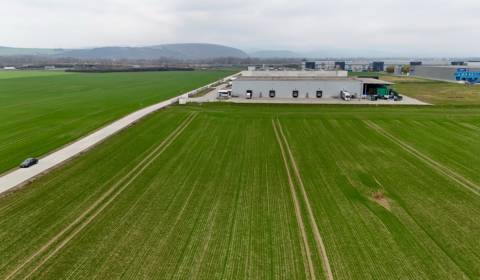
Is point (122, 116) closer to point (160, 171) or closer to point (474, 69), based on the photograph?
point (160, 171)

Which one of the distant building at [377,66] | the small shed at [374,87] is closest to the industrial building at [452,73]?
the small shed at [374,87]

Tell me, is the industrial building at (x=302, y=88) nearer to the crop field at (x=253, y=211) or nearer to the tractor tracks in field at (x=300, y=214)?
the crop field at (x=253, y=211)

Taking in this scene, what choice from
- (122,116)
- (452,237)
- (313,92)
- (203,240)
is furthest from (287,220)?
(313,92)

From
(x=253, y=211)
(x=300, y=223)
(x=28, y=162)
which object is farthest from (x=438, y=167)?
(x=28, y=162)

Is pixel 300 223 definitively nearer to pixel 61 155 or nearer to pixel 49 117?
pixel 61 155

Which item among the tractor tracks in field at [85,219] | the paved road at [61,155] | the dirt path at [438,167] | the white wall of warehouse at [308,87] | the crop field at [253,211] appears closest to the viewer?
the crop field at [253,211]
